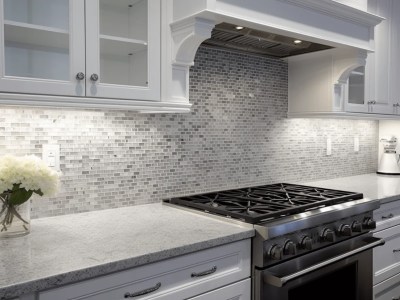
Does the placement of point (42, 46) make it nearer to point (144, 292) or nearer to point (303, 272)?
point (144, 292)

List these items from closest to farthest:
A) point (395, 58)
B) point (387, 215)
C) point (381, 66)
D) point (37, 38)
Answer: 1. point (37, 38)
2. point (387, 215)
3. point (381, 66)
4. point (395, 58)

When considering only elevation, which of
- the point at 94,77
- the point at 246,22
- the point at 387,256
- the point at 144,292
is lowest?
the point at 387,256

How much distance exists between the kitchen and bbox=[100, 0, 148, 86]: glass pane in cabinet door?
26cm

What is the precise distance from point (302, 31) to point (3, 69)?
1413mm

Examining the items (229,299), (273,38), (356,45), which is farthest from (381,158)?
(229,299)

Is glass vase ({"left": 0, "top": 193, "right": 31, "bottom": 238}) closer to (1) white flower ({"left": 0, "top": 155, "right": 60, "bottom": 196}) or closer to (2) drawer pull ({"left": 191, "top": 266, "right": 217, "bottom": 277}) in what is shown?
(1) white flower ({"left": 0, "top": 155, "right": 60, "bottom": 196})

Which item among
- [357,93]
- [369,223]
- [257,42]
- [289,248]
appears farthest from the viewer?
[357,93]

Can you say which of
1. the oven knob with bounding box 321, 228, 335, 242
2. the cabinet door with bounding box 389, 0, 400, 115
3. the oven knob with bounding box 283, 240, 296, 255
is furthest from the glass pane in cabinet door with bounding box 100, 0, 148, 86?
the cabinet door with bounding box 389, 0, 400, 115

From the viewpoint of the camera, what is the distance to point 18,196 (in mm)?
1479

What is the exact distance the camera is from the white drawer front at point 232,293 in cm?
151

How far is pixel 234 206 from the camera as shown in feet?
6.42

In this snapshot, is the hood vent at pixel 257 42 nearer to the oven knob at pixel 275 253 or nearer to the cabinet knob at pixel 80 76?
the cabinet knob at pixel 80 76

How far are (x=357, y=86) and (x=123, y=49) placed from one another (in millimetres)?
1885

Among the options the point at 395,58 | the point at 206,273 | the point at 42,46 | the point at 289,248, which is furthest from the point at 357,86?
the point at 42,46
